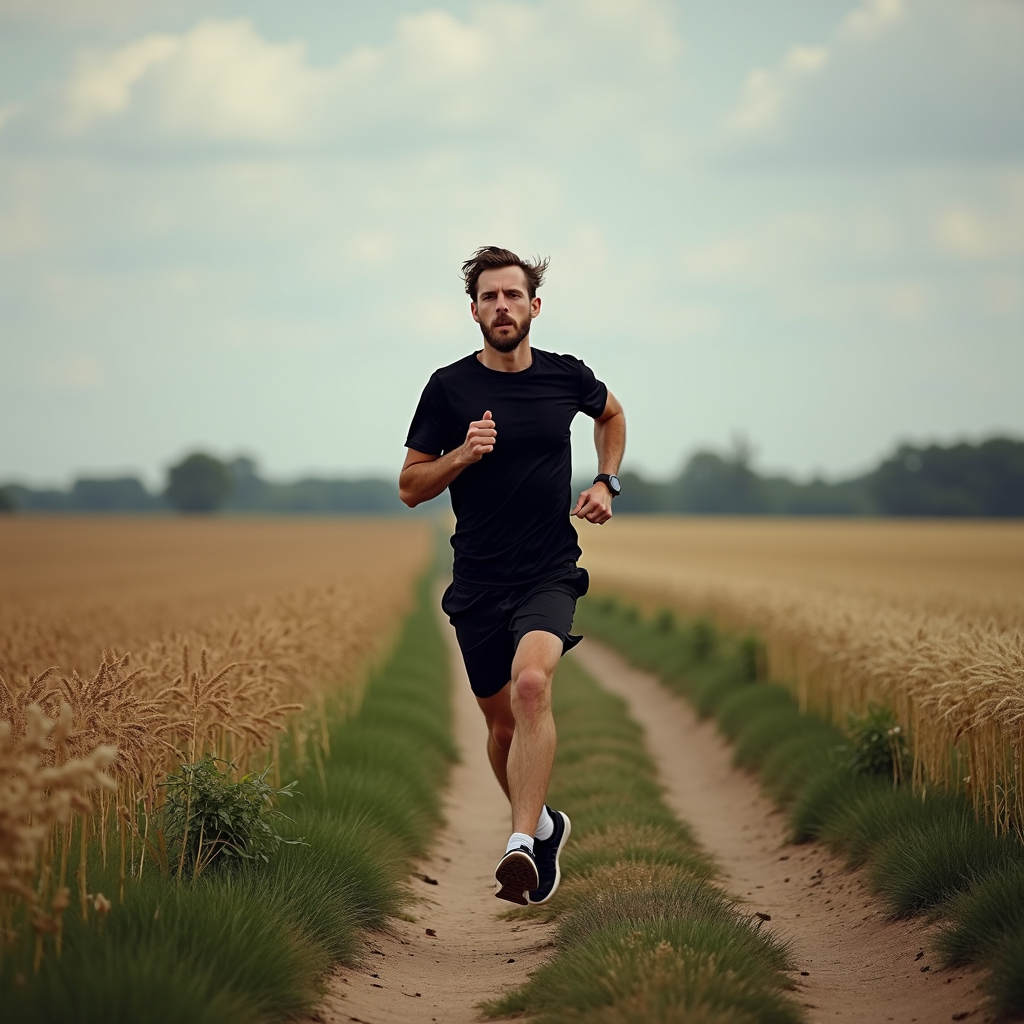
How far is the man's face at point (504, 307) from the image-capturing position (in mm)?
6828

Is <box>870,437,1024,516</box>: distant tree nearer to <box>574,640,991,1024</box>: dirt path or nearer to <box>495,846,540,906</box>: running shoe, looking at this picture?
<box>574,640,991,1024</box>: dirt path

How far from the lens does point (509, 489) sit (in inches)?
267

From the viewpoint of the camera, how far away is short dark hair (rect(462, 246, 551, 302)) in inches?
274

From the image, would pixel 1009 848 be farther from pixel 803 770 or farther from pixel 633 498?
pixel 633 498

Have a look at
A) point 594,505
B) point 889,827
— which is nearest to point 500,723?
point 594,505

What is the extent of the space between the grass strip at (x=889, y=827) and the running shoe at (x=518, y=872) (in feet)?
6.45

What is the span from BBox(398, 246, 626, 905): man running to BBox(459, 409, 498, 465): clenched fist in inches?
2.8

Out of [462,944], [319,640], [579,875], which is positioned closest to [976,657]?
[579,875]

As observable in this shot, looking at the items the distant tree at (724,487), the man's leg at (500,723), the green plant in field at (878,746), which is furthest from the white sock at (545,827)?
the distant tree at (724,487)

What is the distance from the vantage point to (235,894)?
570 cm

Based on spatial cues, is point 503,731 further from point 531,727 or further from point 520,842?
point 520,842

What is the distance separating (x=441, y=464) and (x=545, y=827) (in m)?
2.04

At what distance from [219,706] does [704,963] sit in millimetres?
2872

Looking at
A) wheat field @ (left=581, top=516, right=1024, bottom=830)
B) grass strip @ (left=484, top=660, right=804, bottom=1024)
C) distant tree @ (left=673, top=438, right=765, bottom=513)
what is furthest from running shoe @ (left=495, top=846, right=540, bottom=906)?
distant tree @ (left=673, top=438, right=765, bottom=513)
